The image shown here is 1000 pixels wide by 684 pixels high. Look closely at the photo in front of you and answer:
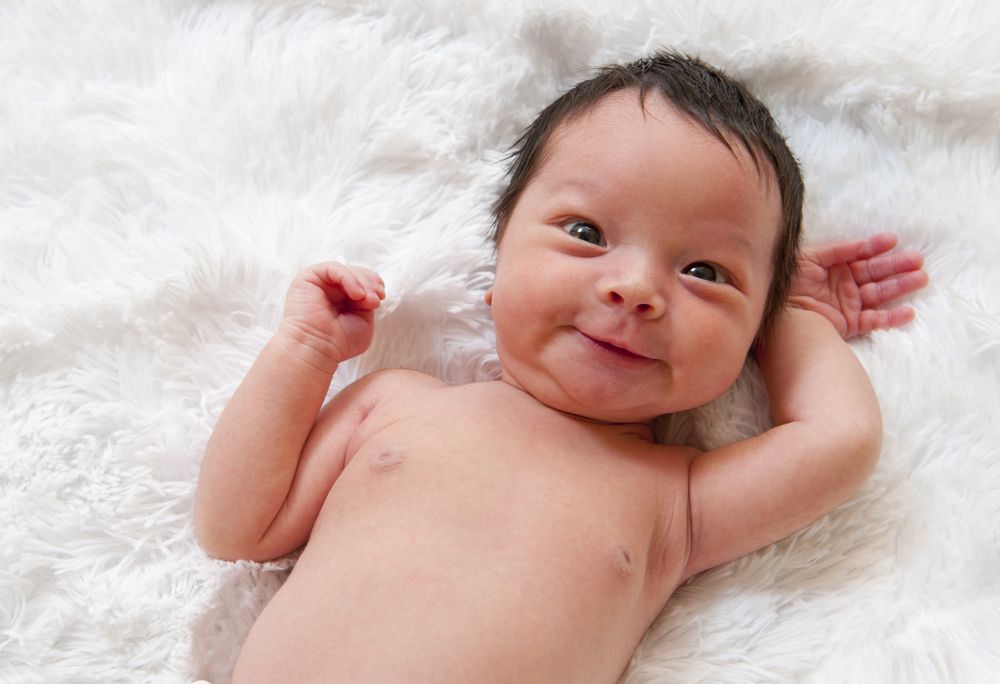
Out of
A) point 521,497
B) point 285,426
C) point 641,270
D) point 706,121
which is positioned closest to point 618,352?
point 641,270

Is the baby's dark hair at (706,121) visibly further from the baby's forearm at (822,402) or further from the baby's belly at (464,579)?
the baby's belly at (464,579)

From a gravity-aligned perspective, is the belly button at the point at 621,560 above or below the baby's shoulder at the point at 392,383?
below

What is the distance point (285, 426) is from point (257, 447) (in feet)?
→ 0.15

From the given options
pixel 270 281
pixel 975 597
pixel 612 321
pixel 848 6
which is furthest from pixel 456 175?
pixel 975 597

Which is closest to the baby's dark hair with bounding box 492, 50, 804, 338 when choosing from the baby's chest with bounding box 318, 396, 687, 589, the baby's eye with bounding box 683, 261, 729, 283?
the baby's eye with bounding box 683, 261, 729, 283

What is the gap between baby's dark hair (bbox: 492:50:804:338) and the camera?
1290 millimetres

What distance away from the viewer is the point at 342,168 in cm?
149

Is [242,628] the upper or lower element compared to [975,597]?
lower

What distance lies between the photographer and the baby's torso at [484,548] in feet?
3.67

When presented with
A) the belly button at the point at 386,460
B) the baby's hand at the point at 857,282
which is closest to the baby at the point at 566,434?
the belly button at the point at 386,460

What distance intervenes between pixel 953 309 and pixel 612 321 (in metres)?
0.61

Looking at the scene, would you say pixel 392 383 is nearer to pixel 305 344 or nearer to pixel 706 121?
pixel 305 344

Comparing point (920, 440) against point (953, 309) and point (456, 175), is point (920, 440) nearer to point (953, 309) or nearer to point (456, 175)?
point (953, 309)

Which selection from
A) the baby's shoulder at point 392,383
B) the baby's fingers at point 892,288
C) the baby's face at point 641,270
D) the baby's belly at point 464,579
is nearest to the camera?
the baby's belly at point 464,579
